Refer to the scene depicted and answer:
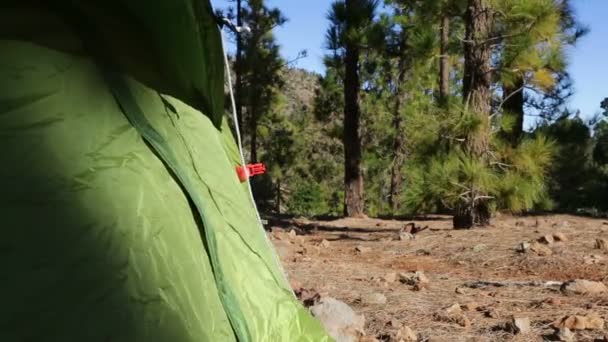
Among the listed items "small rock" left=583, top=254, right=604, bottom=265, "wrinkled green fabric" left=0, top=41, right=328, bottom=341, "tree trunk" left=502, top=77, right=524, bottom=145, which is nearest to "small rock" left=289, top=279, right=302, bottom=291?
"small rock" left=583, top=254, right=604, bottom=265

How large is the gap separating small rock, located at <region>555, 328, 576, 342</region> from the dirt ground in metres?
0.04

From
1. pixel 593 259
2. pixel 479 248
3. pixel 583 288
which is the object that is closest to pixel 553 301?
pixel 583 288

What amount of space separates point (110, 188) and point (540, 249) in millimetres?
4822

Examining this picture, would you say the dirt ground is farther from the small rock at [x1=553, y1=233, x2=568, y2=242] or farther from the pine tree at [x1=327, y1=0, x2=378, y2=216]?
the pine tree at [x1=327, y1=0, x2=378, y2=216]

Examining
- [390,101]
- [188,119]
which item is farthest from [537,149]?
[390,101]

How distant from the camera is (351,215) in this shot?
1165 cm

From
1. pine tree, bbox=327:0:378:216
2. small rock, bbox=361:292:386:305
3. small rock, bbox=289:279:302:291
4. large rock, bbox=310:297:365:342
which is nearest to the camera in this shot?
large rock, bbox=310:297:365:342

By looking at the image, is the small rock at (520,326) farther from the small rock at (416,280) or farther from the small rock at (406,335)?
the small rock at (416,280)

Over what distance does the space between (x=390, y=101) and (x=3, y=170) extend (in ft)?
61.4

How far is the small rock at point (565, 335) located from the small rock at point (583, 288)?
0.98 metres

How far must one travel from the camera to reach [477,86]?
26.0 ft

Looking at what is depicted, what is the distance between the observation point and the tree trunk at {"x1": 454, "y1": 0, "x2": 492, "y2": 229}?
7.75 metres

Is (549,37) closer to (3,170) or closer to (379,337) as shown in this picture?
(379,337)

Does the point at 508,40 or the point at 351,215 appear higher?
the point at 508,40
